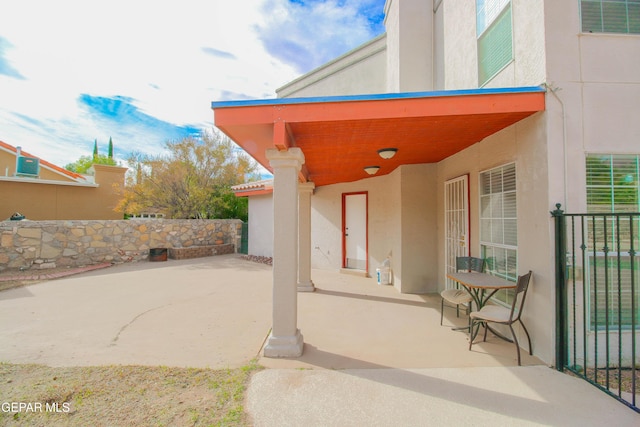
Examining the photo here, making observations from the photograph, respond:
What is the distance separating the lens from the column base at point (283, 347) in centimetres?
333

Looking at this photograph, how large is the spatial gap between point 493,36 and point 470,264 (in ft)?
11.1

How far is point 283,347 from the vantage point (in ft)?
11.0

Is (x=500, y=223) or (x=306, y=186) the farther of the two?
(x=306, y=186)

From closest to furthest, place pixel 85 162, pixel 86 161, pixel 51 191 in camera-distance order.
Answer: pixel 51 191
pixel 85 162
pixel 86 161

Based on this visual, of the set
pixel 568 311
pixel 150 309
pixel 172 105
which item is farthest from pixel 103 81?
pixel 568 311

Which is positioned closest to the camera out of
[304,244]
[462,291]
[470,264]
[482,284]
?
[482,284]

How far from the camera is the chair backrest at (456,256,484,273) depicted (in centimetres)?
438

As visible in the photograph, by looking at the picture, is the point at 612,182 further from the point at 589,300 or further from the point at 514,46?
the point at 514,46

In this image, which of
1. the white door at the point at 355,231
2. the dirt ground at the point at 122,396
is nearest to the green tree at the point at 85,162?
the white door at the point at 355,231

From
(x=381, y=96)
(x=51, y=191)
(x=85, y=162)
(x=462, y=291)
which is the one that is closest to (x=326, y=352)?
(x=462, y=291)

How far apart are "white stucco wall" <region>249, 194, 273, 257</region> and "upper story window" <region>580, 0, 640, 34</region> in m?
9.35

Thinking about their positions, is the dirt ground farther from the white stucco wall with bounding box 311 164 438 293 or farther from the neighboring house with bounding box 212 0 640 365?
the white stucco wall with bounding box 311 164 438 293

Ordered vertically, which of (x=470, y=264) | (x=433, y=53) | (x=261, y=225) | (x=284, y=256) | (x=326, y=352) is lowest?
(x=326, y=352)
